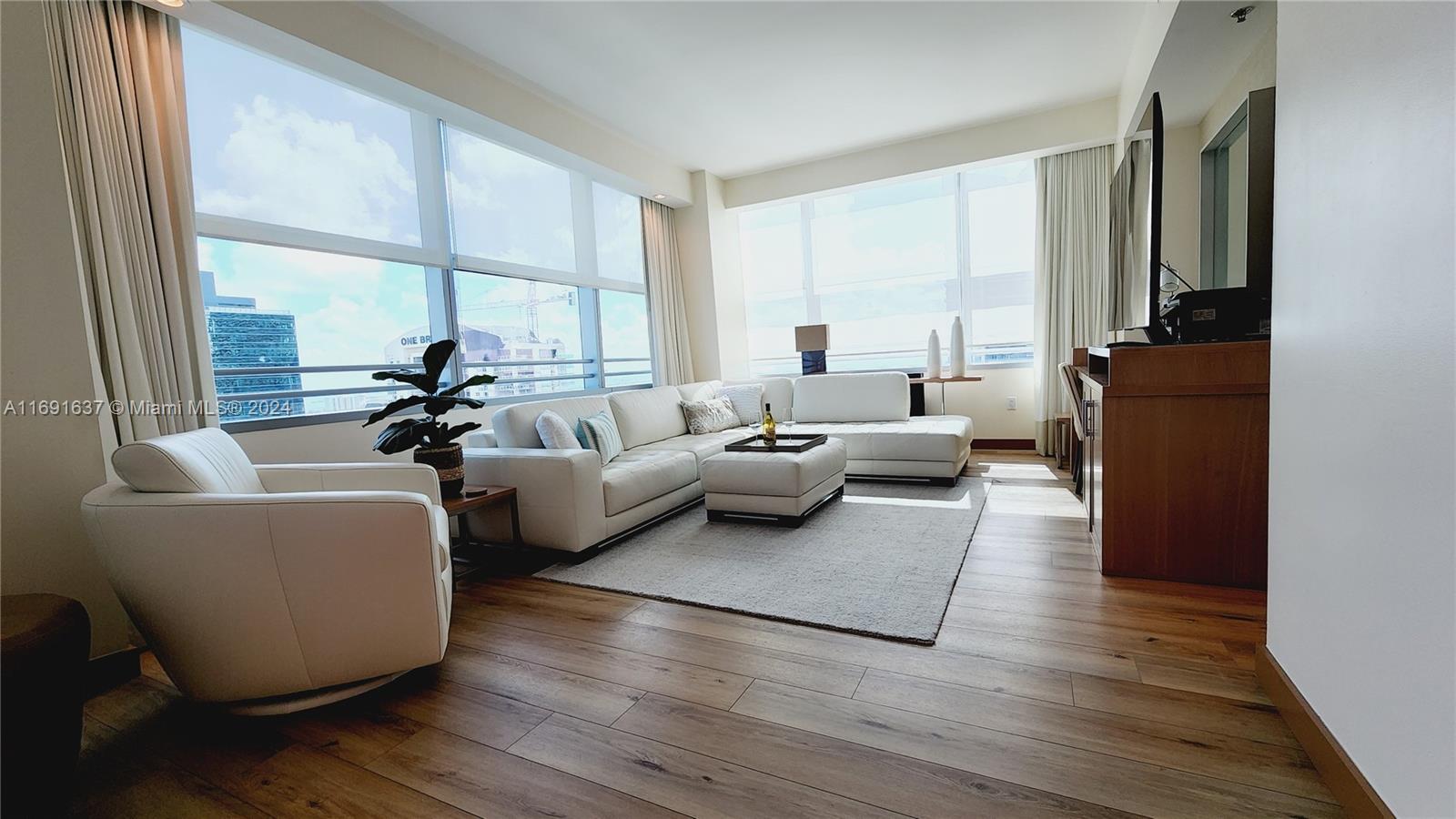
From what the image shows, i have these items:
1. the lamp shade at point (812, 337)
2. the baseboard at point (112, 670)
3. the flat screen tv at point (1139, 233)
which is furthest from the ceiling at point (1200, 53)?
the baseboard at point (112, 670)

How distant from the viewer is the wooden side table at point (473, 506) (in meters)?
2.58

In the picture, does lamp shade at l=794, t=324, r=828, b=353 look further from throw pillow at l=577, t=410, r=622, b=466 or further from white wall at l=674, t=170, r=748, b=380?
throw pillow at l=577, t=410, r=622, b=466

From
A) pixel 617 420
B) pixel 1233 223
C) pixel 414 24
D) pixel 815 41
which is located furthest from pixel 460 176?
pixel 1233 223

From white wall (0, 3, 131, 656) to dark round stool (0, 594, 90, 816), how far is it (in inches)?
23.1

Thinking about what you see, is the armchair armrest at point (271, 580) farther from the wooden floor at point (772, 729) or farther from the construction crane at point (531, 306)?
the construction crane at point (531, 306)

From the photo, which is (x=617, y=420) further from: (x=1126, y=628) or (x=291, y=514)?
(x=1126, y=628)

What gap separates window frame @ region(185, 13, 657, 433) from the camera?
2.71 metres

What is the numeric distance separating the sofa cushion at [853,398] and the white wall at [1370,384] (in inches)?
132

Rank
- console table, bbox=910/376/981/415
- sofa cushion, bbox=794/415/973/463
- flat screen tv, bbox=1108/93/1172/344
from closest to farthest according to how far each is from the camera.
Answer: flat screen tv, bbox=1108/93/1172/344
sofa cushion, bbox=794/415/973/463
console table, bbox=910/376/981/415

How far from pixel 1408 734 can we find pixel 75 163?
4.01 meters

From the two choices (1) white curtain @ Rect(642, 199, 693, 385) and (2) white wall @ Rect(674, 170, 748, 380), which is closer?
(1) white curtain @ Rect(642, 199, 693, 385)

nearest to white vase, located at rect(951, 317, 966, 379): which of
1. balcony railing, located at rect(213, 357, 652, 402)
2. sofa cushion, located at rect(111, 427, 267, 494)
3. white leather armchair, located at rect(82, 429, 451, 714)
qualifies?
balcony railing, located at rect(213, 357, 652, 402)

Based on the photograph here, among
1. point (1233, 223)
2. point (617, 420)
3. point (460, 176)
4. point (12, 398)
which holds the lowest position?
point (617, 420)

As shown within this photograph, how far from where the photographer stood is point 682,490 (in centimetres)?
367
